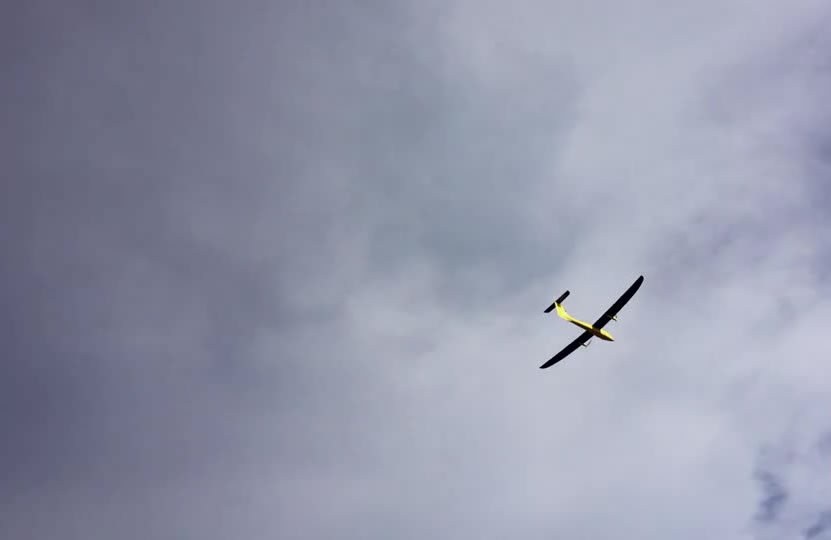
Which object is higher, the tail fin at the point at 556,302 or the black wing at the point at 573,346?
the tail fin at the point at 556,302

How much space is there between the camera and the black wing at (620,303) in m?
91.3

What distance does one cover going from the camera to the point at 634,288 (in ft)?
301

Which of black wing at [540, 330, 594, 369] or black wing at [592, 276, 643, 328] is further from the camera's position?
black wing at [540, 330, 594, 369]

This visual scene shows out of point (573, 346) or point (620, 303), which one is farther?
point (573, 346)

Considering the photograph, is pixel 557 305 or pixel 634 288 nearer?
pixel 634 288

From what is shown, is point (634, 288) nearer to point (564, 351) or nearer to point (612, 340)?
point (612, 340)

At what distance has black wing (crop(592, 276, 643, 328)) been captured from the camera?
91.3m

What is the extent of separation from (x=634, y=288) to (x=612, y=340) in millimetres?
13135

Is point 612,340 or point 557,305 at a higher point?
point 557,305

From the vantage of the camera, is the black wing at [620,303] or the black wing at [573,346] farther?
the black wing at [573,346]

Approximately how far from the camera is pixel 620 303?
9406cm

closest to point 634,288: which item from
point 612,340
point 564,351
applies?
point 612,340

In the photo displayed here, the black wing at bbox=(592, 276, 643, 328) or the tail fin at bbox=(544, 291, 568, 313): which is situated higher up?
the tail fin at bbox=(544, 291, 568, 313)

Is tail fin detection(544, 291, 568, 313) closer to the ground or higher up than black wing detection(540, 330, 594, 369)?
higher up
